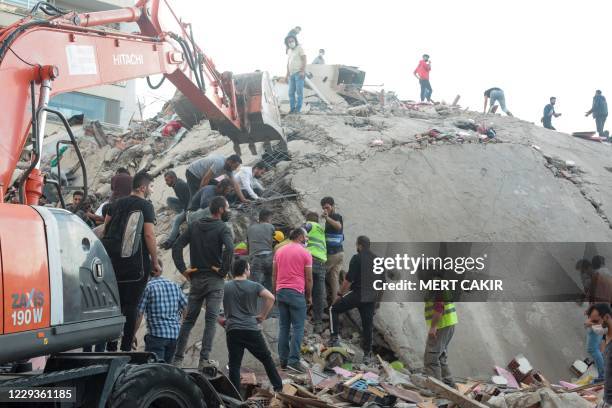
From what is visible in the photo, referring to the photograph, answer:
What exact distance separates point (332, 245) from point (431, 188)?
3.45 metres

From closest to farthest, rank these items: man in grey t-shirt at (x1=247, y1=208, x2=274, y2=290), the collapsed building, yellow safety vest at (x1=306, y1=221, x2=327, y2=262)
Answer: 1. man in grey t-shirt at (x1=247, y1=208, x2=274, y2=290)
2. yellow safety vest at (x1=306, y1=221, x2=327, y2=262)
3. the collapsed building

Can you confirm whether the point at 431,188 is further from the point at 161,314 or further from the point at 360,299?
the point at 161,314

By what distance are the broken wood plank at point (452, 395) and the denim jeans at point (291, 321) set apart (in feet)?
5.06

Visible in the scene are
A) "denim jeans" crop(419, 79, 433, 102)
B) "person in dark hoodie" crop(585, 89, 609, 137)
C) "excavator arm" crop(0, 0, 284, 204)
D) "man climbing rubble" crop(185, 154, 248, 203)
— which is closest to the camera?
"excavator arm" crop(0, 0, 284, 204)

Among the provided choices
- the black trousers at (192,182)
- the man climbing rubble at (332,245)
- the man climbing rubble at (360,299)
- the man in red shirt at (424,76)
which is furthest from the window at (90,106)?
the man climbing rubble at (360,299)

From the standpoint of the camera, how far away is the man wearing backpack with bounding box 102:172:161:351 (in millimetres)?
6082

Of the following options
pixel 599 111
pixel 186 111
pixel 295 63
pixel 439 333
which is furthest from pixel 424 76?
pixel 439 333

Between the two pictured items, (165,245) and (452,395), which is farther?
(165,245)

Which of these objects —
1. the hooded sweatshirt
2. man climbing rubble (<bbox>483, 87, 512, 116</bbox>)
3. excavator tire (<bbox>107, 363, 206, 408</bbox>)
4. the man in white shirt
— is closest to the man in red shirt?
man climbing rubble (<bbox>483, 87, 512, 116</bbox>)

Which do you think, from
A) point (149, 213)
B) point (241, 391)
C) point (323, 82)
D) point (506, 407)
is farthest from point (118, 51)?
point (323, 82)

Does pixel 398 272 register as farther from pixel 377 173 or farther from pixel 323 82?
pixel 323 82

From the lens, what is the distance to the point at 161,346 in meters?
6.53

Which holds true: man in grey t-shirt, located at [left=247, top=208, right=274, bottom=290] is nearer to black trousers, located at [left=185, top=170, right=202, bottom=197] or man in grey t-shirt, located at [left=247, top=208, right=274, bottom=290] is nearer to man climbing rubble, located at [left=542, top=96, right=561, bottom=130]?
black trousers, located at [left=185, top=170, right=202, bottom=197]

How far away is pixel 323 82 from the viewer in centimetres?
1900
